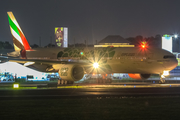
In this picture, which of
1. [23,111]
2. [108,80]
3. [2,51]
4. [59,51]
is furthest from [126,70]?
[2,51]

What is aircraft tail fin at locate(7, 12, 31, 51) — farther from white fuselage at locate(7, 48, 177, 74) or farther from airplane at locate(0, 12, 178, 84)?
white fuselage at locate(7, 48, 177, 74)

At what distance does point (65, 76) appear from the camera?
29438mm

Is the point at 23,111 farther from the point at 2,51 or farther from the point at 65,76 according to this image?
the point at 2,51

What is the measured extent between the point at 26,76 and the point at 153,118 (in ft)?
112

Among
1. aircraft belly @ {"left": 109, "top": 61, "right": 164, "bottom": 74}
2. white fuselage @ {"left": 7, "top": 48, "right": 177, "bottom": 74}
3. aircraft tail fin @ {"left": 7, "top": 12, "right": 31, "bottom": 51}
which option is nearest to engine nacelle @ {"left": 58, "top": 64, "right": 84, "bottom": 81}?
white fuselage @ {"left": 7, "top": 48, "right": 177, "bottom": 74}

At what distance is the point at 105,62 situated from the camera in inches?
1273

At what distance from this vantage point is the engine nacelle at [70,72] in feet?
96.1

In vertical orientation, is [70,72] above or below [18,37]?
below

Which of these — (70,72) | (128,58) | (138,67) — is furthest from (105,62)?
(70,72)

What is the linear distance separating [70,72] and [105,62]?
16.2 ft

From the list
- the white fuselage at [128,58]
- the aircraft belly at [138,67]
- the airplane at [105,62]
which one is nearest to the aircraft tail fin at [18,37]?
the airplane at [105,62]

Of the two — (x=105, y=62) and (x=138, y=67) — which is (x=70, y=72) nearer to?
(x=105, y=62)

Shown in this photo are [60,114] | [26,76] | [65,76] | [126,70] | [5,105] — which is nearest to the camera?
[60,114]

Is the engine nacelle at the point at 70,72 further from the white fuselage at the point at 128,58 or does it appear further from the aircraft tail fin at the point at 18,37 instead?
the aircraft tail fin at the point at 18,37
